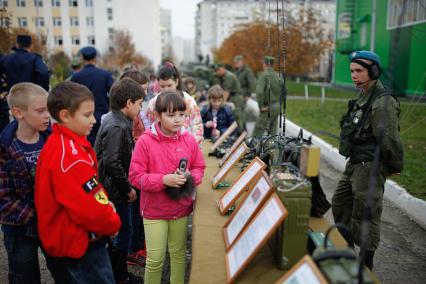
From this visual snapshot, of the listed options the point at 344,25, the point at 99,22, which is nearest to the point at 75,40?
the point at 99,22

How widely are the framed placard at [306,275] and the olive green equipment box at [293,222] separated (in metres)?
0.42

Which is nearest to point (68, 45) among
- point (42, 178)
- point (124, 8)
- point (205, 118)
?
point (124, 8)

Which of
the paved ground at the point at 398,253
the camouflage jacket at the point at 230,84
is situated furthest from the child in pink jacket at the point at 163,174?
the camouflage jacket at the point at 230,84

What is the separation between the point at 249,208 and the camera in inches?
75.8

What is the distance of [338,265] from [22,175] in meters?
1.72

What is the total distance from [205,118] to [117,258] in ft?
10.9

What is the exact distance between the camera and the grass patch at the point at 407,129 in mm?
5410

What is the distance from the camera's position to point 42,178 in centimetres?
184

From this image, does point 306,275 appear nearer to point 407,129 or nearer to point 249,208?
point 249,208

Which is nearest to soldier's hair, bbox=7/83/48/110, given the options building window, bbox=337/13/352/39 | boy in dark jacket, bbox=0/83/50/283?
boy in dark jacket, bbox=0/83/50/283

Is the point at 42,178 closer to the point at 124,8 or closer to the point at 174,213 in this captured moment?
the point at 174,213

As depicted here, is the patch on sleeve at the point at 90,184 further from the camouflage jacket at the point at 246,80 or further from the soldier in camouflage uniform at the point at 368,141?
the camouflage jacket at the point at 246,80

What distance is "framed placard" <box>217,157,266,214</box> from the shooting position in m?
2.31

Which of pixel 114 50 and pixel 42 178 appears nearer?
pixel 42 178
